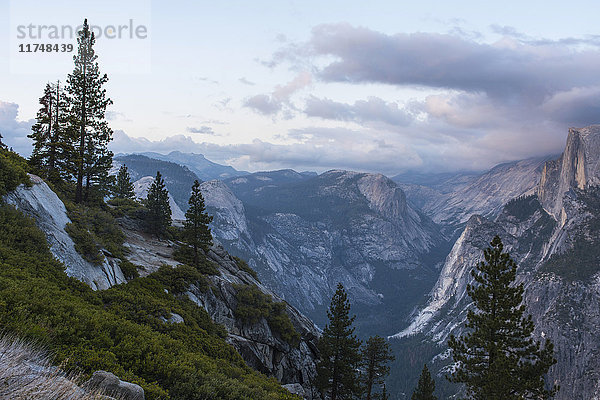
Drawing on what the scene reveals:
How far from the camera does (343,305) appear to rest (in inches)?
1626

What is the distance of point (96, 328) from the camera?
40.2 feet

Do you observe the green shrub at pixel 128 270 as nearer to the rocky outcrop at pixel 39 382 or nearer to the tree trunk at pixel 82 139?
the tree trunk at pixel 82 139

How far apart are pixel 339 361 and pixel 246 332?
37.7 ft

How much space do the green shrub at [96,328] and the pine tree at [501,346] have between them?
17.0 metres

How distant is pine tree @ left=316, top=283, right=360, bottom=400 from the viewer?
123 feet

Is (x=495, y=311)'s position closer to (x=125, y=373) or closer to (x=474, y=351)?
(x=474, y=351)

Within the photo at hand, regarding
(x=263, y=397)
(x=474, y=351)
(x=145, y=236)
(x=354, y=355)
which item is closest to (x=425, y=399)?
(x=354, y=355)

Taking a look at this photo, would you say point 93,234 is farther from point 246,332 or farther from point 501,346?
point 501,346

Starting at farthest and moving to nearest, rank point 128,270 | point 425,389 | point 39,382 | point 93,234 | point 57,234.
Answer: point 425,389 → point 128,270 → point 93,234 → point 57,234 → point 39,382

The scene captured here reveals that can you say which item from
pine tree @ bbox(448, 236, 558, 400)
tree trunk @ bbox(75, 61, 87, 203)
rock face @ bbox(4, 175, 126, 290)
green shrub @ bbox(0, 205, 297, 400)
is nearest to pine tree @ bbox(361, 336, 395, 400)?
pine tree @ bbox(448, 236, 558, 400)

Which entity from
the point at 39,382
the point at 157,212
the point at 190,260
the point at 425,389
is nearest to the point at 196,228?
the point at 190,260

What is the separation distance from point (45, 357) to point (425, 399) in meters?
47.8

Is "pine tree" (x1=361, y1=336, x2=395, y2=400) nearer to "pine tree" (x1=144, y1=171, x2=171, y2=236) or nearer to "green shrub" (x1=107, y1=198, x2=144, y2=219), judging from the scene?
"pine tree" (x1=144, y1=171, x2=171, y2=236)

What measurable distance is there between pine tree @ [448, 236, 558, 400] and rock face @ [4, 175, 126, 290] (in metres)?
26.0
